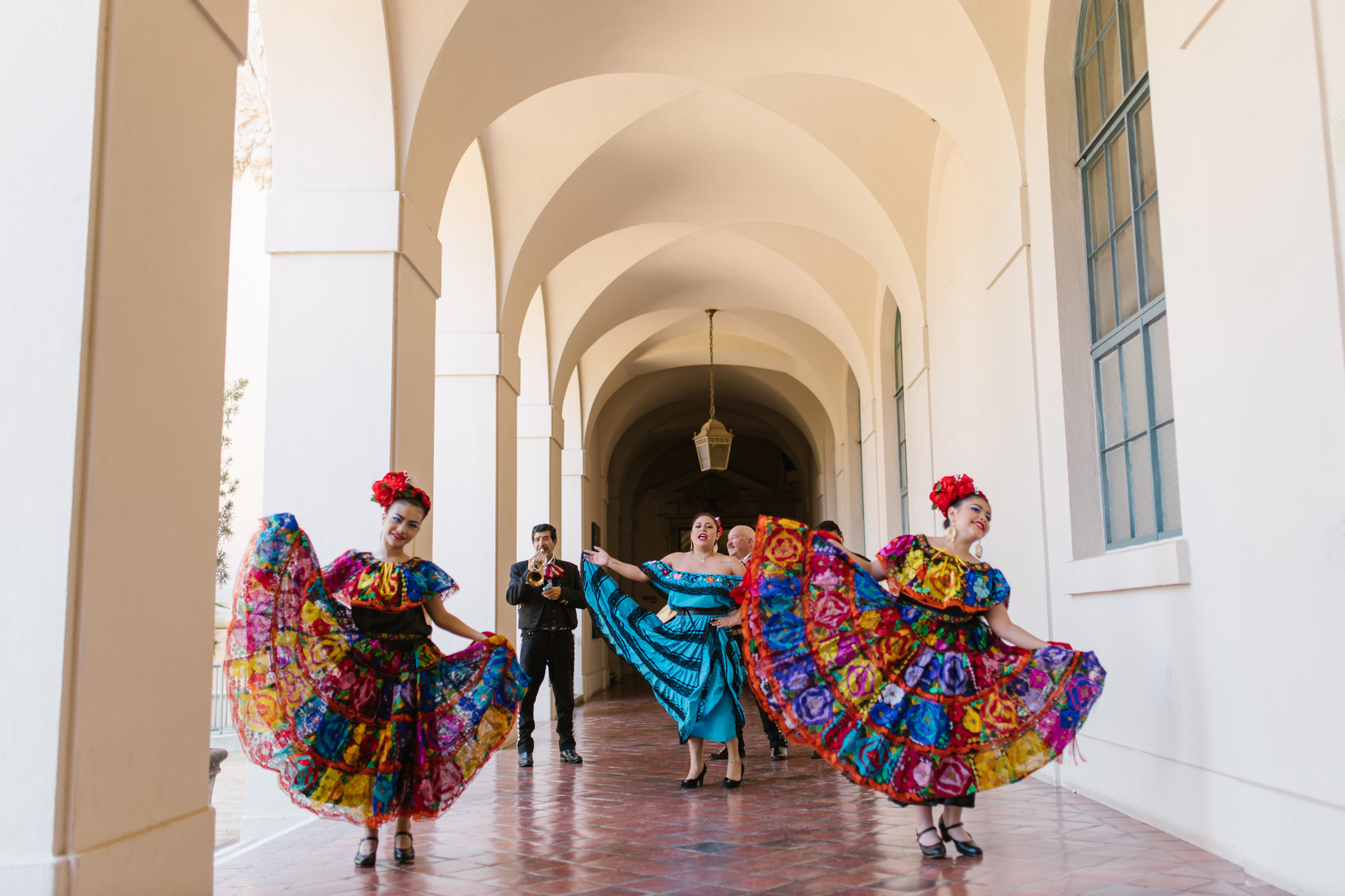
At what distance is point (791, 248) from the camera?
1253 centimetres

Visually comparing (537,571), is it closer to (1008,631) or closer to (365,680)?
(365,680)

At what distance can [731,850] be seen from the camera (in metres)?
4.47

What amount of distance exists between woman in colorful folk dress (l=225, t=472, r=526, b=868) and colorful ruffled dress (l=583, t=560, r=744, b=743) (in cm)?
183

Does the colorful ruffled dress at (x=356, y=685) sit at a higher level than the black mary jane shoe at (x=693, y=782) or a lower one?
higher

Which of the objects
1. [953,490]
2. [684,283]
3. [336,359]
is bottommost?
[953,490]

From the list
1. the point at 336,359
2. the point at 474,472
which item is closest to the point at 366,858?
the point at 336,359

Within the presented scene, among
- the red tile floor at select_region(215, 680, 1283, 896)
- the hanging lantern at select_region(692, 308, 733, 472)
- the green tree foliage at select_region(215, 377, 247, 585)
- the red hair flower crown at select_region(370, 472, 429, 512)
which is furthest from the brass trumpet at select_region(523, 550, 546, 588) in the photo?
the green tree foliage at select_region(215, 377, 247, 585)

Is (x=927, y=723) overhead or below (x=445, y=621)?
below

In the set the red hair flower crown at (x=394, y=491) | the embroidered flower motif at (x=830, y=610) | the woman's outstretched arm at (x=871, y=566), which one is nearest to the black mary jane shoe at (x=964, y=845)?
the embroidered flower motif at (x=830, y=610)

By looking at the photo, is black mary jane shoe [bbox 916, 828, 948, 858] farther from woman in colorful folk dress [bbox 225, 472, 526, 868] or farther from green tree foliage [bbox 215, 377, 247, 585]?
green tree foliage [bbox 215, 377, 247, 585]

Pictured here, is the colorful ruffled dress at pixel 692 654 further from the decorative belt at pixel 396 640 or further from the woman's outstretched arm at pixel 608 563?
the decorative belt at pixel 396 640

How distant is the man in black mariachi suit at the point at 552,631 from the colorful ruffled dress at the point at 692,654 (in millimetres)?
1405

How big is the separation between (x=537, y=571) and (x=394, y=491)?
320 centimetres

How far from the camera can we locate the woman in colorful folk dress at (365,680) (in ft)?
13.4
